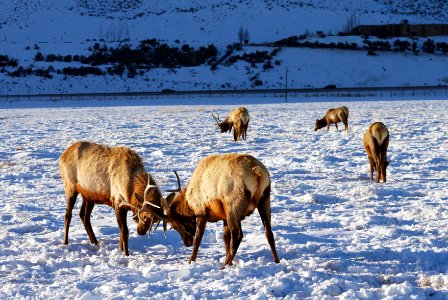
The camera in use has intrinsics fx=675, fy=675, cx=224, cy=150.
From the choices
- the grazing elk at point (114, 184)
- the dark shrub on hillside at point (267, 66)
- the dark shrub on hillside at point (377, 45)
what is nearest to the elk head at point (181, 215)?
the grazing elk at point (114, 184)

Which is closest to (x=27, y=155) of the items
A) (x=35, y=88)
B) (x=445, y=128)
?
(x=445, y=128)

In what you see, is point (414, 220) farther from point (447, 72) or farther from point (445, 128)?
point (447, 72)

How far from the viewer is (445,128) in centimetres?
2709

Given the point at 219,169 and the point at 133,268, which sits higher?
the point at 219,169

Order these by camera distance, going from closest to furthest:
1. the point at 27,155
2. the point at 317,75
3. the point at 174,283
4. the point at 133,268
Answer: the point at 174,283, the point at 133,268, the point at 27,155, the point at 317,75

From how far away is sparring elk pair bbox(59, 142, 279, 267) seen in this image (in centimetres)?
793

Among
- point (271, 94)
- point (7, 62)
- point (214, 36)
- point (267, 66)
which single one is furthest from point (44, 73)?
point (214, 36)

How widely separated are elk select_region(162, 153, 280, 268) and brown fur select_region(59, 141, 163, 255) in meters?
0.37

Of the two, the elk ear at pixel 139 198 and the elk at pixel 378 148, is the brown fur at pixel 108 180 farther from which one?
the elk at pixel 378 148

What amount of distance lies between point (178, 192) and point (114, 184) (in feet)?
2.85

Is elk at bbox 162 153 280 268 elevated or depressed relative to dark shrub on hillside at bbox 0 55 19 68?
depressed

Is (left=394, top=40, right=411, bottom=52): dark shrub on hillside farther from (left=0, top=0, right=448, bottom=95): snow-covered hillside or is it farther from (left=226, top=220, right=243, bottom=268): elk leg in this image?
(left=226, top=220, right=243, bottom=268): elk leg

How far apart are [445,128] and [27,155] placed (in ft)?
53.8

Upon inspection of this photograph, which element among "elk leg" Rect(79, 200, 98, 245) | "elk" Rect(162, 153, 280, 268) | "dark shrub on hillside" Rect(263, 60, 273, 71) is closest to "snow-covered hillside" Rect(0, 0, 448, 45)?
"dark shrub on hillside" Rect(263, 60, 273, 71)
